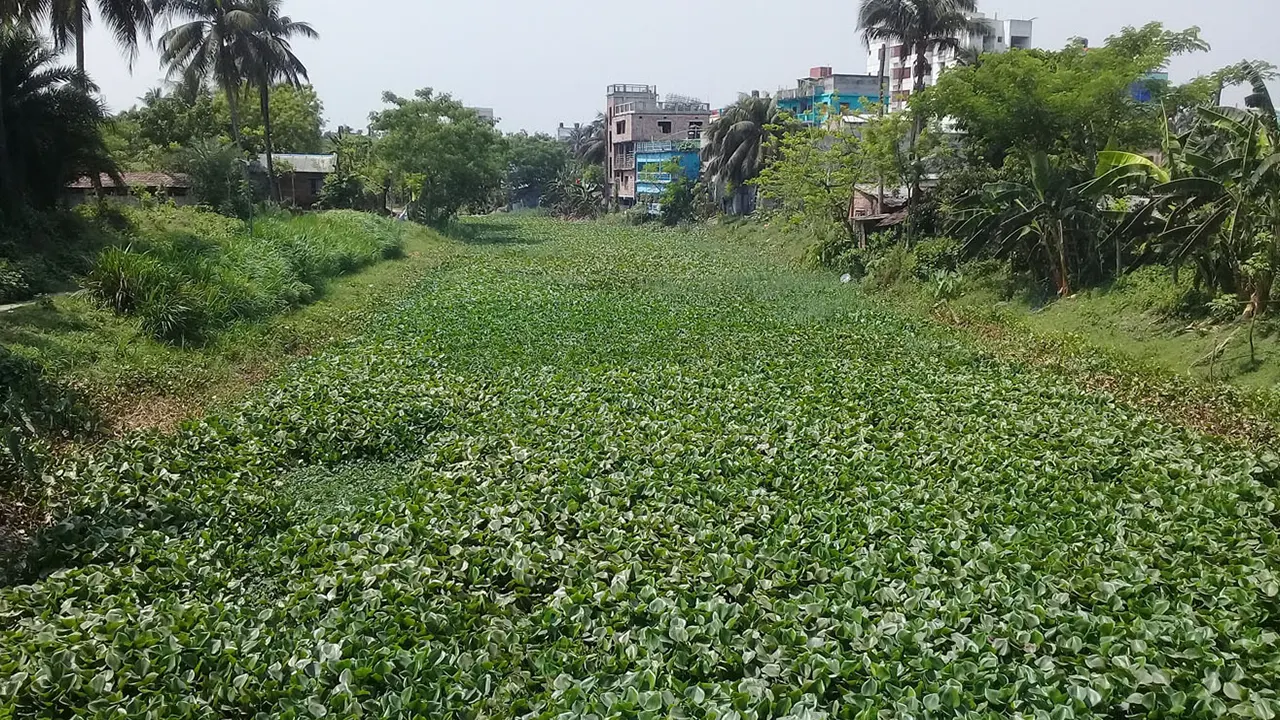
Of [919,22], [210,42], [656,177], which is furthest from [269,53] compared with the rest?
[656,177]

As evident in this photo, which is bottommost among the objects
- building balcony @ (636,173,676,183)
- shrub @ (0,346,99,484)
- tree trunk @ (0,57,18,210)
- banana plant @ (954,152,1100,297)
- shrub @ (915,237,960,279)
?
shrub @ (0,346,99,484)

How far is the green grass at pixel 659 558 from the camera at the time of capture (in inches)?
189

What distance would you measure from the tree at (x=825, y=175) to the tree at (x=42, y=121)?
18746 mm

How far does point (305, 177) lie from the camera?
44094 millimetres

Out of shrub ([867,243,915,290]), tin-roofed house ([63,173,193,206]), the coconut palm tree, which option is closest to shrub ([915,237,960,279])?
shrub ([867,243,915,290])

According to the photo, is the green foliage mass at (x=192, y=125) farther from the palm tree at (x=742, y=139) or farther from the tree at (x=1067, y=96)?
the tree at (x=1067, y=96)

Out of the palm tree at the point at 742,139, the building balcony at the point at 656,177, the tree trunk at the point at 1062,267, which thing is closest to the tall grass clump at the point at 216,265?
the tree trunk at the point at 1062,267

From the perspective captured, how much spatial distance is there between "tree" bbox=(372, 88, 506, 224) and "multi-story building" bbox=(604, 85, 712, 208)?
22.3 m

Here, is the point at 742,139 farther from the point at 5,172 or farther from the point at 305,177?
the point at 5,172

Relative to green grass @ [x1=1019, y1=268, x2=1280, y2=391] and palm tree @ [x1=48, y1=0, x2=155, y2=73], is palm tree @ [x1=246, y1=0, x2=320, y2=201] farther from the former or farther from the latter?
green grass @ [x1=1019, y1=268, x2=1280, y2=391]

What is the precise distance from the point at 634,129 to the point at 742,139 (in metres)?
26.7

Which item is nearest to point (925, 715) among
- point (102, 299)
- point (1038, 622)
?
point (1038, 622)

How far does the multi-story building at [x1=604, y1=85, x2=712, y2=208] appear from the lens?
67.0 meters

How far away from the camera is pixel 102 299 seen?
13500 mm
